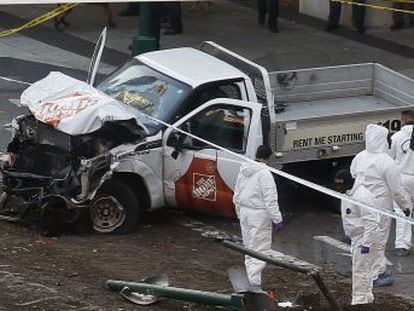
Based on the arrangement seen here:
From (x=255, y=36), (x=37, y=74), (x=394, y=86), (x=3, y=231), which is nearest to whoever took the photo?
(x=3, y=231)

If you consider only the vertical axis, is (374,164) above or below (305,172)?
above

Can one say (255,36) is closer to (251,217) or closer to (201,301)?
(251,217)

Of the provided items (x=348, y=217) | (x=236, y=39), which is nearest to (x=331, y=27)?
(x=236, y=39)

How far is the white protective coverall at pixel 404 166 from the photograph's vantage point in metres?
12.8

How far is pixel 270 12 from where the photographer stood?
2333 centimetres

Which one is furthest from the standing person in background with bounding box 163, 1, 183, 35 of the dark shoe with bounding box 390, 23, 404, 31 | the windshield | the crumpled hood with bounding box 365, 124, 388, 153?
the crumpled hood with bounding box 365, 124, 388, 153

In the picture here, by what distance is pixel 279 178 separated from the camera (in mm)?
14211

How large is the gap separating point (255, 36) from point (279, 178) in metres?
9.43

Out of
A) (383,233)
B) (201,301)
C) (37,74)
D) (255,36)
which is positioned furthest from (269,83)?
(255,36)

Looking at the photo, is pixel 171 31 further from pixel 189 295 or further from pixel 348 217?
pixel 189 295

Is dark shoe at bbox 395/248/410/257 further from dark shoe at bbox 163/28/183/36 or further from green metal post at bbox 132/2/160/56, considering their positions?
dark shoe at bbox 163/28/183/36

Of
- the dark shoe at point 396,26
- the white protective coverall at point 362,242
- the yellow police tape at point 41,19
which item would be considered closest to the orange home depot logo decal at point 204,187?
the white protective coverall at point 362,242

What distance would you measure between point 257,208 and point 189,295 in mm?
1668

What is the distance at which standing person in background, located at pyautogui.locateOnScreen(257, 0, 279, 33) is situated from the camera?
2309 centimetres
